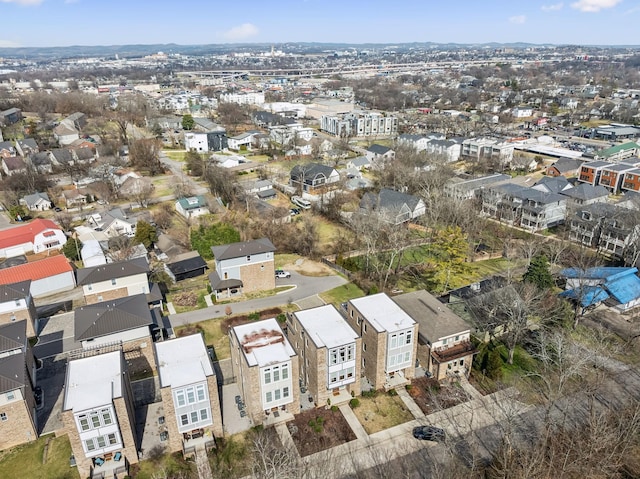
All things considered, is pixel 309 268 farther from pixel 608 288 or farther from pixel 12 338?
pixel 608 288

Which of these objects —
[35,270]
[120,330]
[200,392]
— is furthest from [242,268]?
[35,270]

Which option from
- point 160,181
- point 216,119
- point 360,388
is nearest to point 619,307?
point 360,388

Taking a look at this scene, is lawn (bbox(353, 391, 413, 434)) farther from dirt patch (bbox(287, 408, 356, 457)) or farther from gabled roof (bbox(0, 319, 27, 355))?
gabled roof (bbox(0, 319, 27, 355))

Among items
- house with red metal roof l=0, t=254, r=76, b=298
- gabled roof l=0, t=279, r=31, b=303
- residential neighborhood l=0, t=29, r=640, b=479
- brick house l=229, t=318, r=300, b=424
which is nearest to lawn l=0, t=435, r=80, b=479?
residential neighborhood l=0, t=29, r=640, b=479

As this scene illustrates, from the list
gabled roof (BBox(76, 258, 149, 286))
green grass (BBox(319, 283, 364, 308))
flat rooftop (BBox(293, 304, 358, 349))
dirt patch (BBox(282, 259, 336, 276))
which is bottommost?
dirt patch (BBox(282, 259, 336, 276))

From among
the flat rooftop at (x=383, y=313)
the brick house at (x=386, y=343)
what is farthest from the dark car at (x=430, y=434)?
the flat rooftop at (x=383, y=313)

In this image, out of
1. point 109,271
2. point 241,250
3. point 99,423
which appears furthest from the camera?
point 241,250
